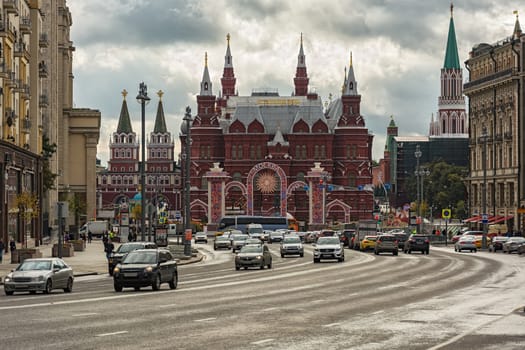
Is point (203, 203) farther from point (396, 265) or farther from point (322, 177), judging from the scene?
point (396, 265)

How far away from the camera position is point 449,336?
21469 millimetres

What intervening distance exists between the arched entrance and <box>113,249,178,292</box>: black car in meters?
146

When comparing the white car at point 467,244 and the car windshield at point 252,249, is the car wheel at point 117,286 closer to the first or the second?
the car windshield at point 252,249

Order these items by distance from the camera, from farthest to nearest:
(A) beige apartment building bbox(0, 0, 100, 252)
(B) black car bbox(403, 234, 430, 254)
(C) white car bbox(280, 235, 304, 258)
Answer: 1. (B) black car bbox(403, 234, 430, 254)
2. (C) white car bbox(280, 235, 304, 258)
3. (A) beige apartment building bbox(0, 0, 100, 252)

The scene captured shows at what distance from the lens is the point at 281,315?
85.8 ft

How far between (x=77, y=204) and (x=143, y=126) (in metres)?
59.8

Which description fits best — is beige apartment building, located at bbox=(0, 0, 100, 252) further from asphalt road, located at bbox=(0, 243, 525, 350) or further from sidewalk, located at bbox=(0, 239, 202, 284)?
asphalt road, located at bbox=(0, 243, 525, 350)

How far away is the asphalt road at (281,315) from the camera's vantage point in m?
20.5

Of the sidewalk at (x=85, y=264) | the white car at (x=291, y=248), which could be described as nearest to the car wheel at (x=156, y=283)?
the sidewalk at (x=85, y=264)

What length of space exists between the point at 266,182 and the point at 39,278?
150 m

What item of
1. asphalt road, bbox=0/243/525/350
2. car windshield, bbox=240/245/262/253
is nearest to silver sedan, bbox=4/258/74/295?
asphalt road, bbox=0/243/525/350

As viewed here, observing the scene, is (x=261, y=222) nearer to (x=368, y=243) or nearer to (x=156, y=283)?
(x=368, y=243)

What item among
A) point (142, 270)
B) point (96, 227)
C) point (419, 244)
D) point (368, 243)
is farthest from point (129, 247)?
point (96, 227)

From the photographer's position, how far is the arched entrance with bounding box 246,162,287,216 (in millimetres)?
183250
